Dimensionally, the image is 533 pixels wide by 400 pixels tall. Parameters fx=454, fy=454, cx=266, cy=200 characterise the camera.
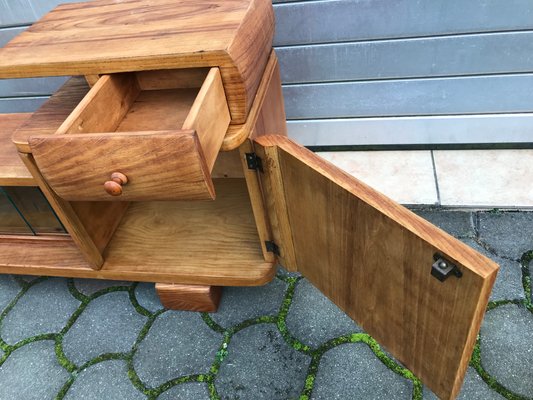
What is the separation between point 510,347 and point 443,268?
59 centimetres

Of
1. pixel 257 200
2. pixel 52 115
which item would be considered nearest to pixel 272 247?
pixel 257 200

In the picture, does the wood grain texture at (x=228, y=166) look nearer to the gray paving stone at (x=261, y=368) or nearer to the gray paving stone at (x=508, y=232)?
the gray paving stone at (x=261, y=368)

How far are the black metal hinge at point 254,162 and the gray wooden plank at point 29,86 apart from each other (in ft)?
3.44

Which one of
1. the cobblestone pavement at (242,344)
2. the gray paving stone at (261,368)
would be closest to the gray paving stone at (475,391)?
the cobblestone pavement at (242,344)

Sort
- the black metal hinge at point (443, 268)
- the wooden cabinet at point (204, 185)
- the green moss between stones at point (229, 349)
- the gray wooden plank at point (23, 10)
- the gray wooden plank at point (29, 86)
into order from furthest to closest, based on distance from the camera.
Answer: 1. the gray wooden plank at point (29, 86)
2. the gray wooden plank at point (23, 10)
3. the green moss between stones at point (229, 349)
4. the wooden cabinet at point (204, 185)
5. the black metal hinge at point (443, 268)

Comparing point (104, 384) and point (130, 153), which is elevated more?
point (130, 153)

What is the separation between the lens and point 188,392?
3.62 ft

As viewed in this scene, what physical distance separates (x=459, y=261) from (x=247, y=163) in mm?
491

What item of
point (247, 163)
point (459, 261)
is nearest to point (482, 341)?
point (459, 261)

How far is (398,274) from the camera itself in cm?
77

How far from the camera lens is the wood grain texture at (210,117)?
2.48ft

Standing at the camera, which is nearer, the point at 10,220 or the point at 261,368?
the point at 261,368

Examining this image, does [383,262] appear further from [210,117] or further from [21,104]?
[21,104]

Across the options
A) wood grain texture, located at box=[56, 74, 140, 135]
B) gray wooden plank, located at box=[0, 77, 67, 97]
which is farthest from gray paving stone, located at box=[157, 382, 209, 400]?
gray wooden plank, located at box=[0, 77, 67, 97]
